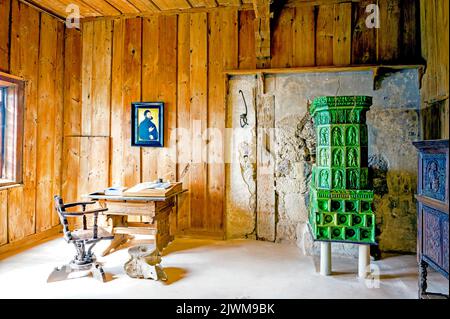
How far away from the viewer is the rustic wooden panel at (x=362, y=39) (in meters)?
4.02

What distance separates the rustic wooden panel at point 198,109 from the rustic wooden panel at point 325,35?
1.59 metres

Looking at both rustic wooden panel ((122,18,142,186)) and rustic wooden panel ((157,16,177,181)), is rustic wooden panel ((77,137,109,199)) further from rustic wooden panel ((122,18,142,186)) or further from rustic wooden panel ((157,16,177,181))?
rustic wooden panel ((157,16,177,181))


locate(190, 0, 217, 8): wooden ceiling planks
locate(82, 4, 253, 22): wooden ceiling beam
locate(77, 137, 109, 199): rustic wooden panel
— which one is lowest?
locate(77, 137, 109, 199): rustic wooden panel

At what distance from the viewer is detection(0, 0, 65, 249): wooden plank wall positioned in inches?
148

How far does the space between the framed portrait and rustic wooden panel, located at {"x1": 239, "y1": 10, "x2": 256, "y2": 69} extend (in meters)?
1.37

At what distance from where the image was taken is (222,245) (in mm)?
4051

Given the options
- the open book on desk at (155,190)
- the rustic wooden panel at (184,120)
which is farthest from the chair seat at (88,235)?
the rustic wooden panel at (184,120)

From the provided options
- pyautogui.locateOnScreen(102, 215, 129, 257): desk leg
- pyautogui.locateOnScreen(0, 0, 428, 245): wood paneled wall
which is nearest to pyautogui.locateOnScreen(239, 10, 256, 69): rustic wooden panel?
pyautogui.locateOnScreen(0, 0, 428, 245): wood paneled wall

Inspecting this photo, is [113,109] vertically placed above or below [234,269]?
above

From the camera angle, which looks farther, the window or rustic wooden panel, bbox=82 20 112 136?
rustic wooden panel, bbox=82 20 112 136

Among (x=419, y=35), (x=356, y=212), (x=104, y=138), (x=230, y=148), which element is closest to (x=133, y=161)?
(x=104, y=138)

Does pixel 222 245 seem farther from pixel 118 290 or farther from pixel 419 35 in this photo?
pixel 419 35

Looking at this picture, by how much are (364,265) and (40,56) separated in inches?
194

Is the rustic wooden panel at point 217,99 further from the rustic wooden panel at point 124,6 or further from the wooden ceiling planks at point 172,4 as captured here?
the rustic wooden panel at point 124,6
